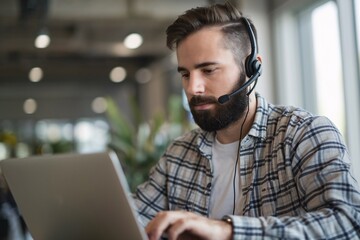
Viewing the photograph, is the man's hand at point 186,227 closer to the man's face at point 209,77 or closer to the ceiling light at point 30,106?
the man's face at point 209,77

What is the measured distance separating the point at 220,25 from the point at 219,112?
0.83 ft

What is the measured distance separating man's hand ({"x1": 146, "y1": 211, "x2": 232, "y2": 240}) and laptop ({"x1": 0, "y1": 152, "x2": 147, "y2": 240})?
0.18ft

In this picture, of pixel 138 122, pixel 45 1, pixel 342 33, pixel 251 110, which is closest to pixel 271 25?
pixel 342 33

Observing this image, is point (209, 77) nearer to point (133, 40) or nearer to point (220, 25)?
point (220, 25)

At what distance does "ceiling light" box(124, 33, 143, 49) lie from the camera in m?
6.93

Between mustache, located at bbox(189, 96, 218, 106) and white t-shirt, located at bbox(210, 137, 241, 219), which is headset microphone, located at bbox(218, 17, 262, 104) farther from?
white t-shirt, located at bbox(210, 137, 241, 219)

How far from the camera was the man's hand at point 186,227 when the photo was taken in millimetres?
958

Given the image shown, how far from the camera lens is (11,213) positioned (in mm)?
5828

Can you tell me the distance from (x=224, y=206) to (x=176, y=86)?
25.2ft

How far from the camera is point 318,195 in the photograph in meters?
1.10

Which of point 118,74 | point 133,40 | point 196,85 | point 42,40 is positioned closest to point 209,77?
point 196,85

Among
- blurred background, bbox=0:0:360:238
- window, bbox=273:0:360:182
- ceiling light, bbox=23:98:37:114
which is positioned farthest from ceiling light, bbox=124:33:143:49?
ceiling light, bbox=23:98:37:114

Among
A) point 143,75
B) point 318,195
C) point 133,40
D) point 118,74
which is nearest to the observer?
point 318,195

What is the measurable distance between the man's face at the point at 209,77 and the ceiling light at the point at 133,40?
5534 mm
